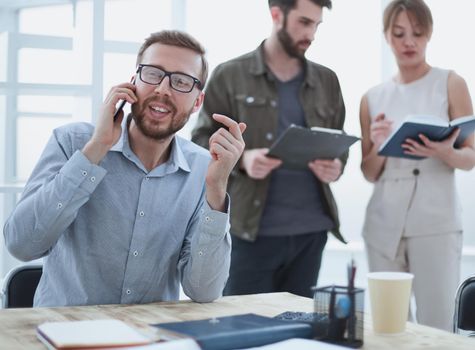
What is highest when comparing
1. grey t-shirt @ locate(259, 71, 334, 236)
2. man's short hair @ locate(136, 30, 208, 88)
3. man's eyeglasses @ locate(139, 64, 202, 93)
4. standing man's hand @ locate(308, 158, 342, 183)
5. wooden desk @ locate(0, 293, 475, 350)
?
man's short hair @ locate(136, 30, 208, 88)

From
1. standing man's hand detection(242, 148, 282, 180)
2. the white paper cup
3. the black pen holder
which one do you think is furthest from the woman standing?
the black pen holder

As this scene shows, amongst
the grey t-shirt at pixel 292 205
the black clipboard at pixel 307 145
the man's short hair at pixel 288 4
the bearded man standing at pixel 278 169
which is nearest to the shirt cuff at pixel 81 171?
the black clipboard at pixel 307 145

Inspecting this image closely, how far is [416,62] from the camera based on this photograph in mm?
2840

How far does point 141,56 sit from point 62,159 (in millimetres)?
384

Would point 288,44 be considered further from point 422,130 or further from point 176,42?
point 176,42

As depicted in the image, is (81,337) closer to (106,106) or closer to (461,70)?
(106,106)

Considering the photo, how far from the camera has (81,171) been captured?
169 centimetres

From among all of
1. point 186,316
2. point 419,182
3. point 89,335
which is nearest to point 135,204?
point 186,316

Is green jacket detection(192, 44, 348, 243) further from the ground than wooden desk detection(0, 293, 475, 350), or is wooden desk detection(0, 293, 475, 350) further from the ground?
green jacket detection(192, 44, 348, 243)

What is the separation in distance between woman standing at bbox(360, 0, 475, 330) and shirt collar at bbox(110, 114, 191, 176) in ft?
3.56

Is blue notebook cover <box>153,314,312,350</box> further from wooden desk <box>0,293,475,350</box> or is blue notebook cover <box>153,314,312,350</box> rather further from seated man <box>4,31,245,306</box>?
seated man <box>4,31,245,306</box>

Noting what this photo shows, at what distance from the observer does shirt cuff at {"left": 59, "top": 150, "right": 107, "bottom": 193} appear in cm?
169

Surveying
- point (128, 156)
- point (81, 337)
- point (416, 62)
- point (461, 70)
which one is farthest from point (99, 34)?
point (81, 337)

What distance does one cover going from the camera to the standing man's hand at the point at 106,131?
1729 millimetres
